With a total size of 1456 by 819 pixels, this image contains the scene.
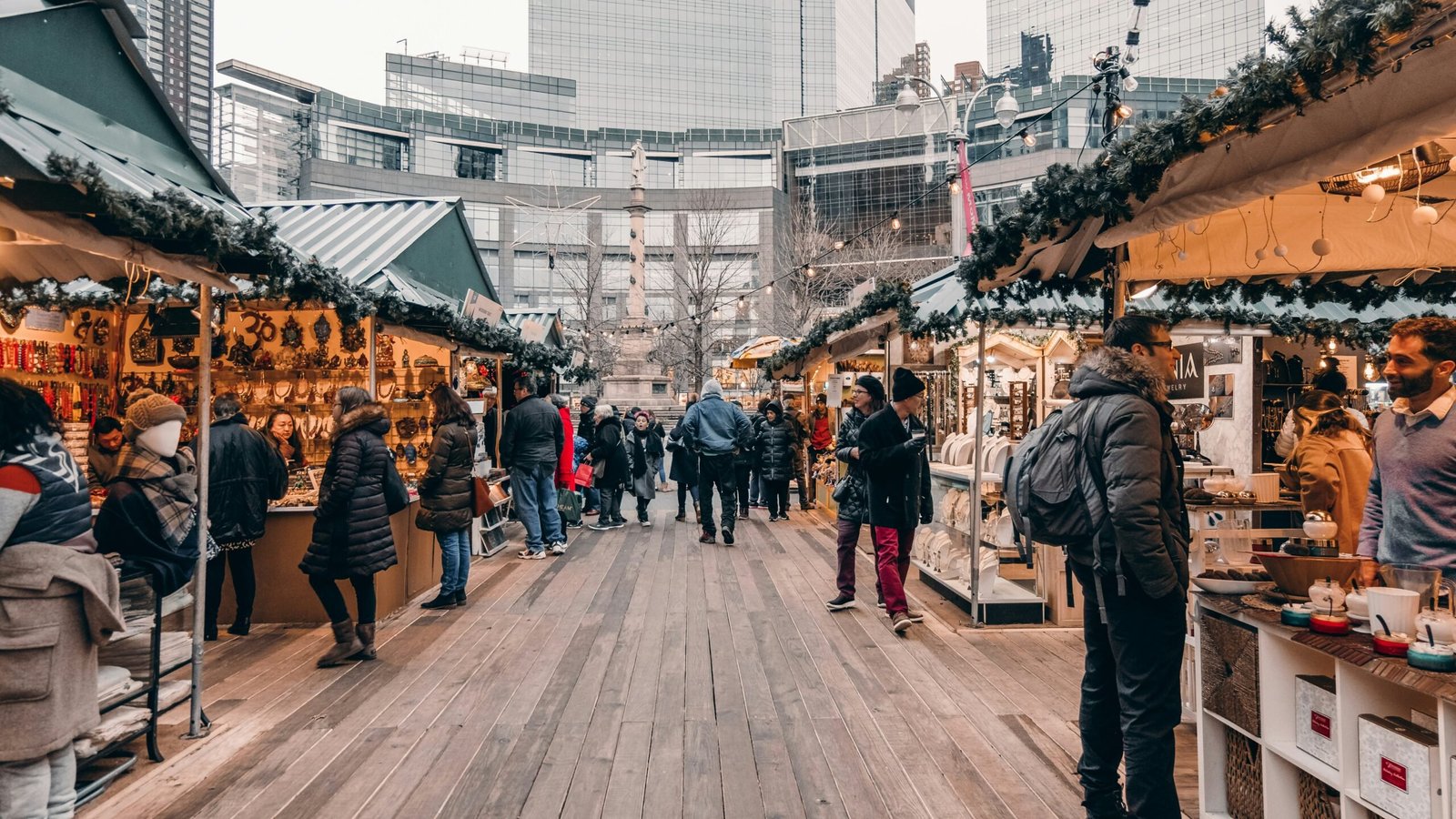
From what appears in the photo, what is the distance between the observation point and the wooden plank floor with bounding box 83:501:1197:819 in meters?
3.45

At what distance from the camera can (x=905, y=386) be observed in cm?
598

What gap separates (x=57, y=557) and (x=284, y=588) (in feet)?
12.3

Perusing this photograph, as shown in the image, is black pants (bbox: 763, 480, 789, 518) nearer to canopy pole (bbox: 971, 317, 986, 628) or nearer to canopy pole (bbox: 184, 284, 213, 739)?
canopy pole (bbox: 971, 317, 986, 628)

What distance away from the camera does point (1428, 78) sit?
8.15ft

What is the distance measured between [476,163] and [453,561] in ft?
192

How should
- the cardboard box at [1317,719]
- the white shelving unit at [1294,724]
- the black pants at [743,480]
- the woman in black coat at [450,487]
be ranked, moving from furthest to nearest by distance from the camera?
the black pants at [743,480] → the woman in black coat at [450,487] → the cardboard box at [1317,719] → the white shelving unit at [1294,724]

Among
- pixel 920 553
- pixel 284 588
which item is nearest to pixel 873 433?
pixel 920 553

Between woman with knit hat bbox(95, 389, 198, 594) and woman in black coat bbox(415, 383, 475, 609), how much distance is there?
8.24 ft

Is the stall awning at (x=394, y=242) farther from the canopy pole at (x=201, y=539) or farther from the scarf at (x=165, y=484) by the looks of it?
the scarf at (x=165, y=484)

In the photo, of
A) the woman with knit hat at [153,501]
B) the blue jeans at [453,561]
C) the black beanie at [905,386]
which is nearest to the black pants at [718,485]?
the blue jeans at [453,561]

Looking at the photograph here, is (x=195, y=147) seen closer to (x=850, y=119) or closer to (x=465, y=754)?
(x=465, y=754)

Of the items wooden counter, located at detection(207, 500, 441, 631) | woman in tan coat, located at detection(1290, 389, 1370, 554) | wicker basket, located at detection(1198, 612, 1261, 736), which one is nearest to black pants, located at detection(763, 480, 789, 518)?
wooden counter, located at detection(207, 500, 441, 631)

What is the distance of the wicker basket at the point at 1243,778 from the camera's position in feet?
9.35

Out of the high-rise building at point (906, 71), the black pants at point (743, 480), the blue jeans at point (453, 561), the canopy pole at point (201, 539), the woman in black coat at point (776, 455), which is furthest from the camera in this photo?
the high-rise building at point (906, 71)
